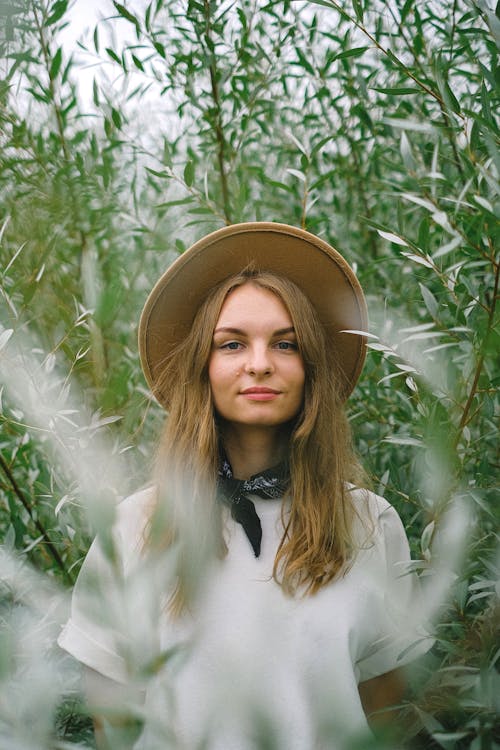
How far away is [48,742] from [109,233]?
1656 millimetres

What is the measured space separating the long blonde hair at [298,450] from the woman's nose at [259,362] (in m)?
0.10

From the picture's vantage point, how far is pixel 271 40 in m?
1.85

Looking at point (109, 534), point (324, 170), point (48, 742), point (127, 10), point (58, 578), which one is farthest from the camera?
point (324, 170)

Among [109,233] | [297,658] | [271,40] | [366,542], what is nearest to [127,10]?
[271,40]

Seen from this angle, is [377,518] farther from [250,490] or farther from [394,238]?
[394,238]

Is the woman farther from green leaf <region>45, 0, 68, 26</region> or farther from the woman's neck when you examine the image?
green leaf <region>45, 0, 68, 26</region>

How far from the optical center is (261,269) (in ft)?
4.81

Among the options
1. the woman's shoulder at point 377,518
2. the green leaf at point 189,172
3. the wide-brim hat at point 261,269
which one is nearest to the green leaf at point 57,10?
the green leaf at point 189,172

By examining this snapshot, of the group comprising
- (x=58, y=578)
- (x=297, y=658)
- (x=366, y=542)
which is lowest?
(x=58, y=578)

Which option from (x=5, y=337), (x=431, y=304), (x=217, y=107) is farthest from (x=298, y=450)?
(x=217, y=107)

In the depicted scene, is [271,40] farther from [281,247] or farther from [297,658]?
[297,658]

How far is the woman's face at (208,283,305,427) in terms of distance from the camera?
1283 millimetres

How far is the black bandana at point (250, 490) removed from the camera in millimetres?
1316

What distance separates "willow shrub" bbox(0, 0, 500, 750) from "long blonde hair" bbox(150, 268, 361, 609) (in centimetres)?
12
